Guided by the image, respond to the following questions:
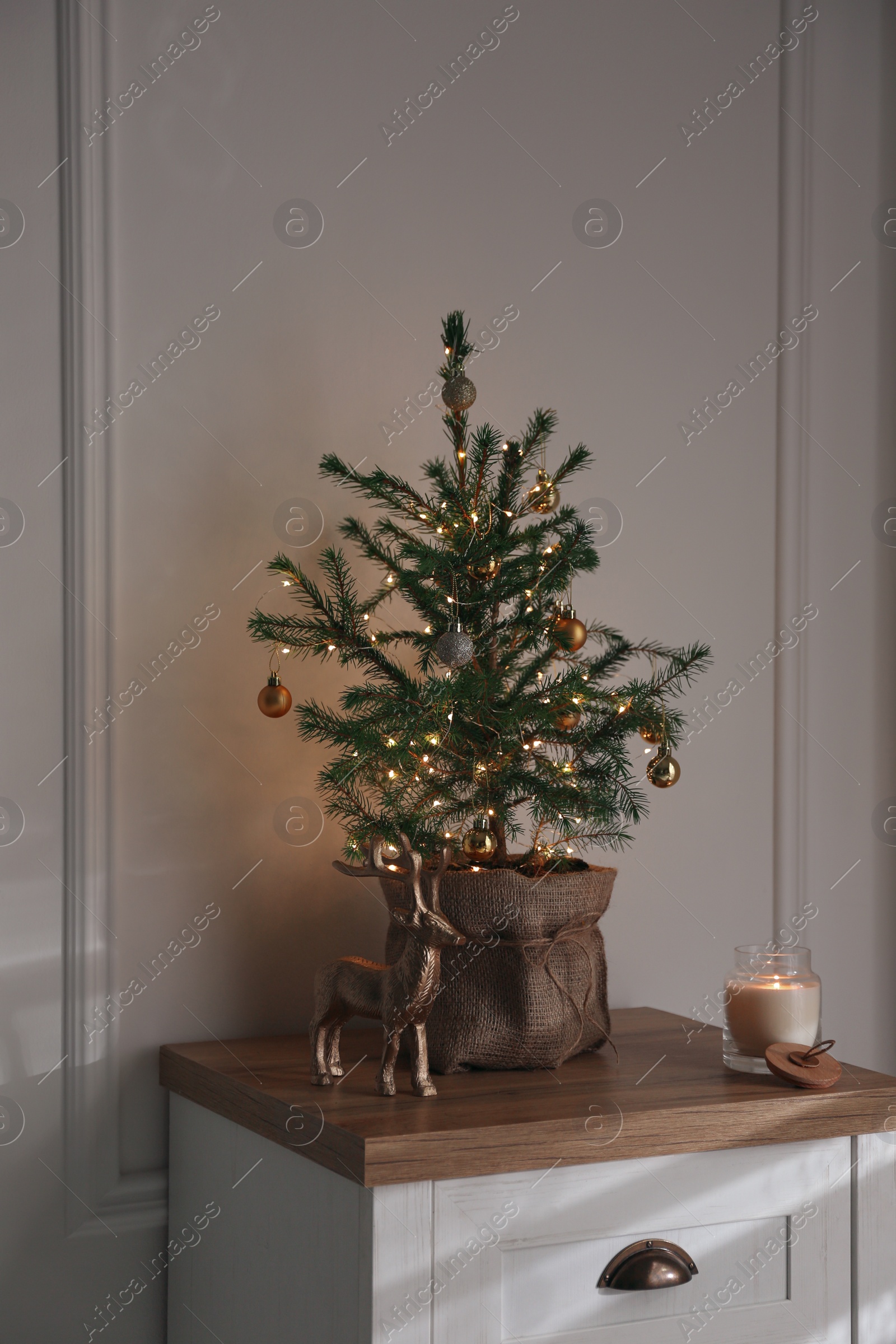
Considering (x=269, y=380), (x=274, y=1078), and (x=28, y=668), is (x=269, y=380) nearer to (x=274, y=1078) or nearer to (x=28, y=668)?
(x=28, y=668)

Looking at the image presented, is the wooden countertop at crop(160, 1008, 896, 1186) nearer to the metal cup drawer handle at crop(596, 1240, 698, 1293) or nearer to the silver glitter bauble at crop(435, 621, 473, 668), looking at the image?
the metal cup drawer handle at crop(596, 1240, 698, 1293)

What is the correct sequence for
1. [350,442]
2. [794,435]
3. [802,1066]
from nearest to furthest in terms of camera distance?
[802,1066], [350,442], [794,435]

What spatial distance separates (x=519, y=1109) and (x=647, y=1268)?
0.54 ft

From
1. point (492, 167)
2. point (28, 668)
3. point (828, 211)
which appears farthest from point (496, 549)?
point (828, 211)

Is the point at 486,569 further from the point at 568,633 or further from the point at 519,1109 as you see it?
the point at 519,1109

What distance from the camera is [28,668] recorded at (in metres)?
1.21

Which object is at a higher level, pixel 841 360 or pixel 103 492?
pixel 841 360

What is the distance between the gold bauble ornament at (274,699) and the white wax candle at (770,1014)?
521 mm

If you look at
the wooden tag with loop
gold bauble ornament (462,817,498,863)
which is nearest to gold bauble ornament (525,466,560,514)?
gold bauble ornament (462,817,498,863)

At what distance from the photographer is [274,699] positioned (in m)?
1.21

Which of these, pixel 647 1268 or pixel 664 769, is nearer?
pixel 647 1268

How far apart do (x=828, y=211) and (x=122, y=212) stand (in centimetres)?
97

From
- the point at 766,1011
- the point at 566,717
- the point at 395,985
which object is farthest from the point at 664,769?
the point at 395,985

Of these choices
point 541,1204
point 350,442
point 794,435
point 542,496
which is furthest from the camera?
point 794,435
